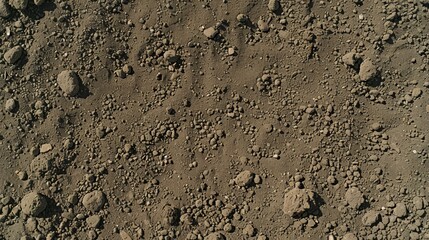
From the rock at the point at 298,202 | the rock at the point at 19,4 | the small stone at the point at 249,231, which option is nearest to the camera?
the rock at the point at 298,202

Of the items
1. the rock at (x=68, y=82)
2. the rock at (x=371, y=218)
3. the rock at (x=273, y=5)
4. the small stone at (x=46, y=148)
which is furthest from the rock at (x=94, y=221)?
the rock at (x=273, y=5)

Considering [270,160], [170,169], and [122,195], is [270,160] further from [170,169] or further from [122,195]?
[122,195]

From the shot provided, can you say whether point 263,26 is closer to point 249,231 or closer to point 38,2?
point 249,231

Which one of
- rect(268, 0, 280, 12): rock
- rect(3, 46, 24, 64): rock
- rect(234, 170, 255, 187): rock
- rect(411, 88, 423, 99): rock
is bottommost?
rect(411, 88, 423, 99): rock

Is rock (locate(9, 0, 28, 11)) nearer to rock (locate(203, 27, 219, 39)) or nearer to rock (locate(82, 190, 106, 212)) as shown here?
rock (locate(203, 27, 219, 39))

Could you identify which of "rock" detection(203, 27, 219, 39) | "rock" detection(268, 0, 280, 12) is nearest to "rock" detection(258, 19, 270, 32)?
"rock" detection(268, 0, 280, 12)

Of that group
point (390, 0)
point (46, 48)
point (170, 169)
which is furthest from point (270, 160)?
point (46, 48)

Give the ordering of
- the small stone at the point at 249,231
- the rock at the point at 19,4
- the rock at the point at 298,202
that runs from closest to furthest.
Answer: the rock at the point at 298,202 < the small stone at the point at 249,231 < the rock at the point at 19,4

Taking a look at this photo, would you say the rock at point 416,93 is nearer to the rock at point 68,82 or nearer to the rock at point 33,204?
the rock at point 68,82
